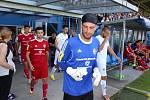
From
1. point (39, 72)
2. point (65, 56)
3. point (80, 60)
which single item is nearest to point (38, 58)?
point (39, 72)

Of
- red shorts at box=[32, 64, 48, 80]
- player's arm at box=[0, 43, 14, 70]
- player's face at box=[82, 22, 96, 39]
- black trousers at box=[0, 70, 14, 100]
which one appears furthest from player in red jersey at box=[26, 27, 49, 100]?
player's face at box=[82, 22, 96, 39]

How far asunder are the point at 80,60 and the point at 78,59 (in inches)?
1.2

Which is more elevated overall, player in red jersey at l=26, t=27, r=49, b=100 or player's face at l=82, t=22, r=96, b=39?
player's face at l=82, t=22, r=96, b=39

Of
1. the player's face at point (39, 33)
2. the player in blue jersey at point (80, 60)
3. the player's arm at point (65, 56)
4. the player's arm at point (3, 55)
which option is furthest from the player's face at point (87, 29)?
the player's face at point (39, 33)

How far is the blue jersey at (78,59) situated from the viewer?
4.02 m

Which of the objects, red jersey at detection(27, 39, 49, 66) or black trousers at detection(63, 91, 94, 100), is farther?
red jersey at detection(27, 39, 49, 66)

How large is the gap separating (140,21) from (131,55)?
11.2 feet

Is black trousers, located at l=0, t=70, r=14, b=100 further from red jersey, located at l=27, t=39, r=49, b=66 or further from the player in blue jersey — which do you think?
the player in blue jersey

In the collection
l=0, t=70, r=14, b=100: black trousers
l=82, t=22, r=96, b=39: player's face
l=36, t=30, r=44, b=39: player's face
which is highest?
l=82, t=22, r=96, b=39: player's face

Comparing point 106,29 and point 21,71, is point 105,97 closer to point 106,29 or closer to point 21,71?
point 106,29

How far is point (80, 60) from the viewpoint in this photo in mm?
4031

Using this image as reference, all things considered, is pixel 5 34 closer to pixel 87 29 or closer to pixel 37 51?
pixel 37 51

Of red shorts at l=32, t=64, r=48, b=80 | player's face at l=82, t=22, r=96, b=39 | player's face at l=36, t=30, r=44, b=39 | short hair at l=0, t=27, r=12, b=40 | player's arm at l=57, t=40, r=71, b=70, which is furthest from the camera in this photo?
red shorts at l=32, t=64, r=48, b=80

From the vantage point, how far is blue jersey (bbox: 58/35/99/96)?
4.02m
